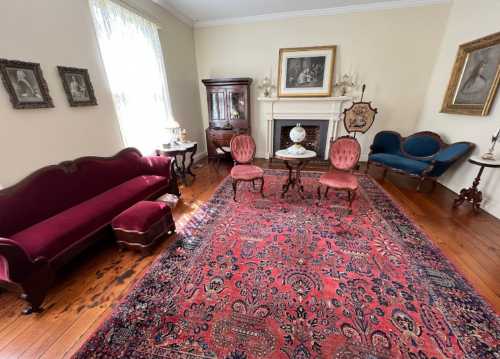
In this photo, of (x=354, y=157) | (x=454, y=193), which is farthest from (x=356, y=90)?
(x=454, y=193)

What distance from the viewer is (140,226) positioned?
1998 mm

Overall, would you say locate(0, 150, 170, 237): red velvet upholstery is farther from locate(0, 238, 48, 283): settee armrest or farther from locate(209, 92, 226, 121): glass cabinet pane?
locate(209, 92, 226, 121): glass cabinet pane

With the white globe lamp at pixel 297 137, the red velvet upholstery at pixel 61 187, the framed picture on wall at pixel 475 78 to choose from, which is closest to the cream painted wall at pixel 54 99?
the red velvet upholstery at pixel 61 187

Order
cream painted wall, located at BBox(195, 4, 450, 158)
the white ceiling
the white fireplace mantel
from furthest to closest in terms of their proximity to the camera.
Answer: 1. the white fireplace mantel
2. cream painted wall, located at BBox(195, 4, 450, 158)
3. the white ceiling

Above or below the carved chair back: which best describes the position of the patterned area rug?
below

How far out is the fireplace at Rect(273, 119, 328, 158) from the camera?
4.83m

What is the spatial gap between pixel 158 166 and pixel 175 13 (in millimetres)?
3205

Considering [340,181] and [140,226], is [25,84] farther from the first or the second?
[340,181]

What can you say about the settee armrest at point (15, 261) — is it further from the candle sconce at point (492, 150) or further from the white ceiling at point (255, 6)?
the candle sconce at point (492, 150)

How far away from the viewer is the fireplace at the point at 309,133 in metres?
4.83

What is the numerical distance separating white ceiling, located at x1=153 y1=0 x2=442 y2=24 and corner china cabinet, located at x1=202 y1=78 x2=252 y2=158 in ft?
4.17

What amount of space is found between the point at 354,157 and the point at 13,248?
3661 millimetres

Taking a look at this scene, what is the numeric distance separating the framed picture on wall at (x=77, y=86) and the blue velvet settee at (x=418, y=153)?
187 inches

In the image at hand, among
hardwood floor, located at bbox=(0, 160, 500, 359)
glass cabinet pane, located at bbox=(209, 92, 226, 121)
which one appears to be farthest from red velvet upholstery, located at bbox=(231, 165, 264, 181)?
glass cabinet pane, located at bbox=(209, 92, 226, 121)
